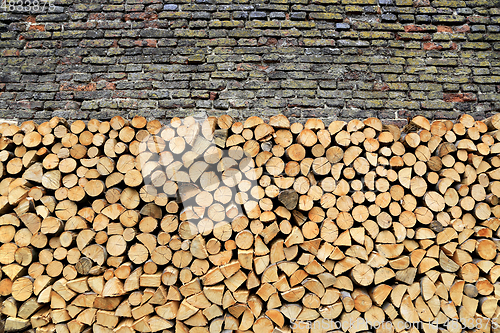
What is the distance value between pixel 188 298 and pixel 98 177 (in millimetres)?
1167

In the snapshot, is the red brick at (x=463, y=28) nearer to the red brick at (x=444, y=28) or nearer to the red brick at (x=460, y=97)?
the red brick at (x=444, y=28)

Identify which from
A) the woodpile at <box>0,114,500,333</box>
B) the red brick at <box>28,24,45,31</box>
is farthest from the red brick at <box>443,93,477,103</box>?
the red brick at <box>28,24,45,31</box>

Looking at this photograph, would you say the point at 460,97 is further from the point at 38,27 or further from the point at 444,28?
the point at 38,27

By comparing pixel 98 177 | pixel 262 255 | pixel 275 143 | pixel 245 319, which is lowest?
pixel 245 319

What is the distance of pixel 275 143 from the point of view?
2285mm

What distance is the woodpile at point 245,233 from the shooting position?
6.95 feet

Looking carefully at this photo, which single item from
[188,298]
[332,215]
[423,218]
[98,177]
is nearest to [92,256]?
[98,177]

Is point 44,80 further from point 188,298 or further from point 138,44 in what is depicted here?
point 188,298

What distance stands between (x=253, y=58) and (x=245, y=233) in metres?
2.00

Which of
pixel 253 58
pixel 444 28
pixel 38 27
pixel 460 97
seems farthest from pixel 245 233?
pixel 38 27

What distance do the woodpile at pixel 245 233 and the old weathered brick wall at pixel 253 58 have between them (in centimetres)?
90

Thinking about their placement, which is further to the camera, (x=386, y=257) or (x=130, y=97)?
(x=130, y=97)

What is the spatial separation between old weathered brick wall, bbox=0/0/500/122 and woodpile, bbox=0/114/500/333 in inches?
35.5

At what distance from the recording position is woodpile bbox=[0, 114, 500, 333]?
83.4 inches
